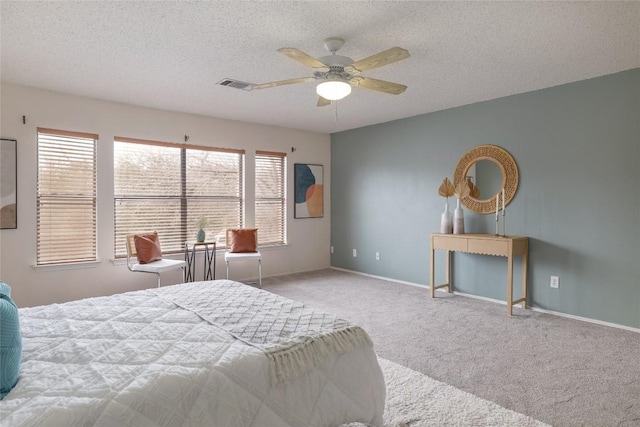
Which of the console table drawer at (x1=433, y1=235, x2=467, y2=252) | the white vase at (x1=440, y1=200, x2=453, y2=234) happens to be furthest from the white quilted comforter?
the white vase at (x1=440, y1=200, x2=453, y2=234)

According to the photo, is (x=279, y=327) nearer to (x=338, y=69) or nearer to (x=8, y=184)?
(x=338, y=69)

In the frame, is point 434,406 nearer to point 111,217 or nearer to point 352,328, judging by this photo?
point 352,328

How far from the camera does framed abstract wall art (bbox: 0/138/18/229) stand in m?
3.85

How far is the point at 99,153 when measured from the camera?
175 inches

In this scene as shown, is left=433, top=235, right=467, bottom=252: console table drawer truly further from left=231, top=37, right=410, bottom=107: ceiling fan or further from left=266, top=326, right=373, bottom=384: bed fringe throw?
left=266, top=326, right=373, bottom=384: bed fringe throw

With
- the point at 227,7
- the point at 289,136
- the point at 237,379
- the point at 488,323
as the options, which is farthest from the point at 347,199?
the point at 237,379

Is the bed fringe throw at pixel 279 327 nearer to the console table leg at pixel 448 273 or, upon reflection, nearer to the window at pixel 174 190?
the window at pixel 174 190

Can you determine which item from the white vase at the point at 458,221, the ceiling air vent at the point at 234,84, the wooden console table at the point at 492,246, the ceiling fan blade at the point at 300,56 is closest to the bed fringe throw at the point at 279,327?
the ceiling fan blade at the point at 300,56

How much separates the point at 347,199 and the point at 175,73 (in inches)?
140

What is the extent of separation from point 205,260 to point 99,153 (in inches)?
72.3

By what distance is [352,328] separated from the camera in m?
1.84

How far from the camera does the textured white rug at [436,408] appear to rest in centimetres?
204

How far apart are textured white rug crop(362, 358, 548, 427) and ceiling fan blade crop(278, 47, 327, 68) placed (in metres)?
2.19

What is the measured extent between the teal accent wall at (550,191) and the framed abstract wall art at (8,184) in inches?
176
